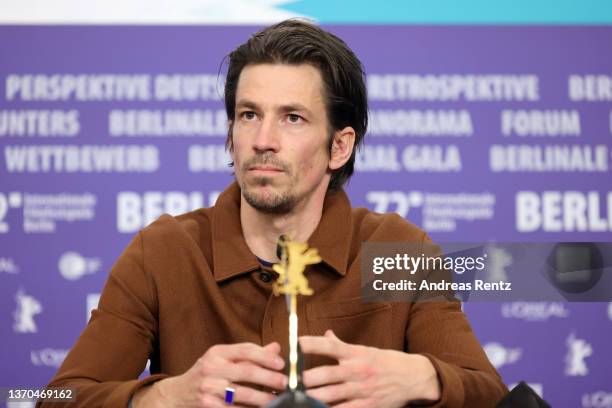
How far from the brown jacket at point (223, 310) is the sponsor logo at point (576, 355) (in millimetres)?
1526

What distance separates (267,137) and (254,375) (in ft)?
1.90

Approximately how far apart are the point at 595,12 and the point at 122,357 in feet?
7.42

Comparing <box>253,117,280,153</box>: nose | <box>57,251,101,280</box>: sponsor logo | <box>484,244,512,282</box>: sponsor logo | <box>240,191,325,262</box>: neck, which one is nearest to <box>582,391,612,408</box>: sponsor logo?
<box>484,244,512,282</box>: sponsor logo

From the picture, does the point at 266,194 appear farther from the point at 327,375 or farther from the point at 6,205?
the point at 6,205

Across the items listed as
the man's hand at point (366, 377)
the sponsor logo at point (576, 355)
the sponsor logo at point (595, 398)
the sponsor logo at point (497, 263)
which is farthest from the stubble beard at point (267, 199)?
the sponsor logo at point (595, 398)

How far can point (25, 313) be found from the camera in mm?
3129

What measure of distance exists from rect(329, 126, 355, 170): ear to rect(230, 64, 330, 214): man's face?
Result: 8cm

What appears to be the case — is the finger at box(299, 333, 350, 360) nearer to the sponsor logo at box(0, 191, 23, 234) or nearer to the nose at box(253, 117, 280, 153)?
the nose at box(253, 117, 280, 153)

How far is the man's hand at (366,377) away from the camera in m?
1.32

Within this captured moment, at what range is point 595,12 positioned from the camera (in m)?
3.14

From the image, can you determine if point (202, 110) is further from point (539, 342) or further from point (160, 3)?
point (539, 342)

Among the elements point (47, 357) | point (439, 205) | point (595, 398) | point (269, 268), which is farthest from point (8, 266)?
point (595, 398)

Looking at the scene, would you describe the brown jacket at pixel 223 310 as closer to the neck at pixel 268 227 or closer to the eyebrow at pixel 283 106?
the neck at pixel 268 227

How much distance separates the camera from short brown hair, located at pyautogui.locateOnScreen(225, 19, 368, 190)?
187cm
